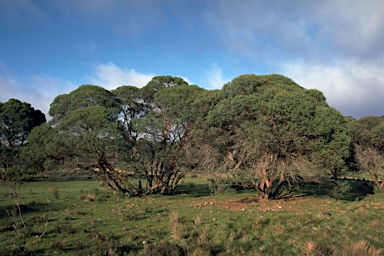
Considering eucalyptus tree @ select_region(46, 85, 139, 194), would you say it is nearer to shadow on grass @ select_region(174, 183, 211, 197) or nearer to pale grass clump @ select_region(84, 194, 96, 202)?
pale grass clump @ select_region(84, 194, 96, 202)

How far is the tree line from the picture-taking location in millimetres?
16406

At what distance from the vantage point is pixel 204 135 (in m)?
20.0

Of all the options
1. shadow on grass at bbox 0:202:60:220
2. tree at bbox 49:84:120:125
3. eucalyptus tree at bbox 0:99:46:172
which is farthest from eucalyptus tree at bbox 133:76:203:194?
eucalyptus tree at bbox 0:99:46:172

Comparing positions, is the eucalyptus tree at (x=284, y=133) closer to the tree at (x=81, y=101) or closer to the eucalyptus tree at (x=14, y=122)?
the tree at (x=81, y=101)

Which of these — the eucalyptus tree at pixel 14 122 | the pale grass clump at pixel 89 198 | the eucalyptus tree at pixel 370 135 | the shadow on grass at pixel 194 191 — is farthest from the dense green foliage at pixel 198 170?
the eucalyptus tree at pixel 14 122

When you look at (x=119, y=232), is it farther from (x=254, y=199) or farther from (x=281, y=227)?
(x=254, y=199)

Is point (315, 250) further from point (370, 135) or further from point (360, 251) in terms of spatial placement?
point (370, 135)

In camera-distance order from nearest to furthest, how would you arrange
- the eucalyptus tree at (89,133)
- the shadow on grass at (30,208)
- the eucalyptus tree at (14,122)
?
the shadow on grass at (30,208) < the eucalyptus tree at (89,133) < the eucalyptus tree at (14,122)

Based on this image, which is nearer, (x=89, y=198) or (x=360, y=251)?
(x=360, y=251)

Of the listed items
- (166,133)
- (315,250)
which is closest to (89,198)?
(166,133)

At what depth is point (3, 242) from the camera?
28.8ft

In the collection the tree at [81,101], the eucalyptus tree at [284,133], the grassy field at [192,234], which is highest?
the tree at [81,101]

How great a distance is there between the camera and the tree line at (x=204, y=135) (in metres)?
16.4

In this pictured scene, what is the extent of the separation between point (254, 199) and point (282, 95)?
824cm
